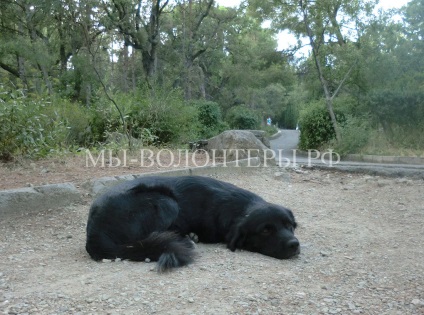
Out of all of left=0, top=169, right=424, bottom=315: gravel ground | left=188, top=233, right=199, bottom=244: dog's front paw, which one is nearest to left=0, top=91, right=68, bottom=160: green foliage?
left=0, top=169, right=424, bottom=315: gravel ground

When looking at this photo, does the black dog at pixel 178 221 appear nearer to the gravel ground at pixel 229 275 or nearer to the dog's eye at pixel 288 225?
the dog's eye at pixel 288 225

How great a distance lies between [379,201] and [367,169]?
260cm

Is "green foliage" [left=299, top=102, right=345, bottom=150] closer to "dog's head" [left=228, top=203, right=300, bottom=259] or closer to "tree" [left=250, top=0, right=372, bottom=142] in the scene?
"tree" [left=250, top=0, right=372, bottom=142]

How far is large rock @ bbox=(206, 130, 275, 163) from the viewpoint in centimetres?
974

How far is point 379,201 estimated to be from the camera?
6.82 m

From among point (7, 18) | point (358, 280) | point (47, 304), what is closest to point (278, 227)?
point (358, 280)

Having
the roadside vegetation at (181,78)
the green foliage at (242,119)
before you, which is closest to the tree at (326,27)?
the roadside vegetation at (181,78)

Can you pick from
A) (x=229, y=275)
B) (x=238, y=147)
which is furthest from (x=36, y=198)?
(x=238, y=147)

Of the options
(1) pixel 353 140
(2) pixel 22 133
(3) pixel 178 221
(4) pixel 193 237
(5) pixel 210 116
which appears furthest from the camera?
(5) pixel 210 116

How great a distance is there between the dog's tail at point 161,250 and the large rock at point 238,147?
589 cm

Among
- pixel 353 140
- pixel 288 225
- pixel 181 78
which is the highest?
pixel 181 78

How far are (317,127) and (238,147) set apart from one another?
961cm

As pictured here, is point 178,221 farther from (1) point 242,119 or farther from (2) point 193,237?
(1) point 242,119

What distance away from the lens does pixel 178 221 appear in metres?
4.28
